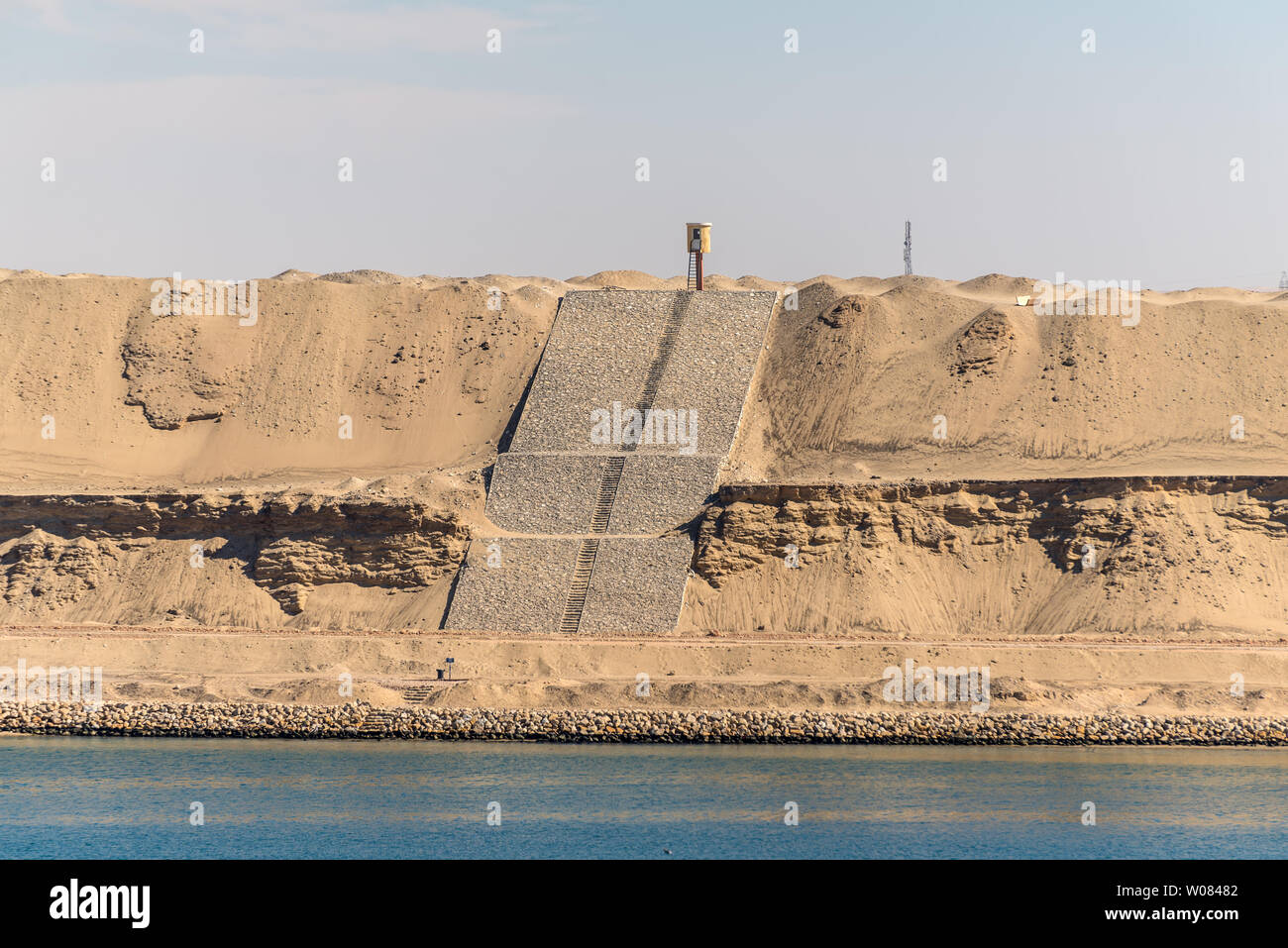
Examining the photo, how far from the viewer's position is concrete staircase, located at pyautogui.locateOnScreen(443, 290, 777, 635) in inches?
1725

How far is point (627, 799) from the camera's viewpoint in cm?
2941

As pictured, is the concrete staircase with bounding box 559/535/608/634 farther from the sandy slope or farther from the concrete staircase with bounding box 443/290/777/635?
the sandy slope

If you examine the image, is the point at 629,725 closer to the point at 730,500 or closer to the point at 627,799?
the point at 627,799

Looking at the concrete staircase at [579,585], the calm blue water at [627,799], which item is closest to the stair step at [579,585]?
the concrete staircase at [579,585]

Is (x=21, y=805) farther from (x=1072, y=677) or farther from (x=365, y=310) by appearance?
(x=365, y=310)

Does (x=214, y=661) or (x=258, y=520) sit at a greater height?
(x=258, y=520)

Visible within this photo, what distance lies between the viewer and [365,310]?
6050 cm

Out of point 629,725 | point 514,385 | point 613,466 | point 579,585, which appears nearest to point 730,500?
point 579,585

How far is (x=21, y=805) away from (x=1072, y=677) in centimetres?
2300

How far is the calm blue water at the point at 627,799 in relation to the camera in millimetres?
26359

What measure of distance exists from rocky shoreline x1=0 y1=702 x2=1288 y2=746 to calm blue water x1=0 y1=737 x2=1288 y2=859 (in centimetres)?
59

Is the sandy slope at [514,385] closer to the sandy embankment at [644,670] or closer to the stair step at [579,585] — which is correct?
the stair step at [579,585]

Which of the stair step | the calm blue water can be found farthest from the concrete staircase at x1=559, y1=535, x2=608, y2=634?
the calm blue water

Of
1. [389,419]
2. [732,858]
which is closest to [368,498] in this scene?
[389,419]
